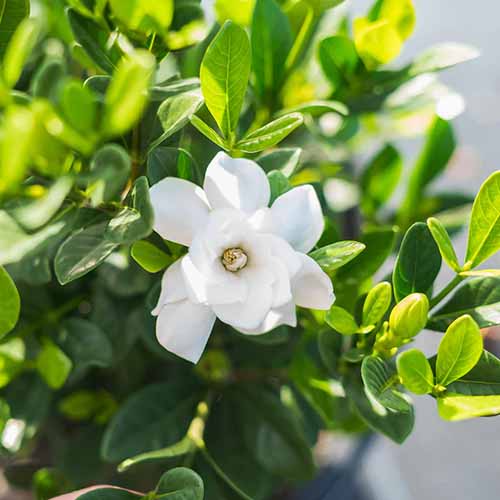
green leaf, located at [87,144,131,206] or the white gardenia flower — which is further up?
green leaf, located at [87,144,131,206]

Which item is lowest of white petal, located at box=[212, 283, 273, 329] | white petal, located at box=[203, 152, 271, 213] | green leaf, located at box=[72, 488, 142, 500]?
green leaf, located at box=[72, 488, 142, 500]

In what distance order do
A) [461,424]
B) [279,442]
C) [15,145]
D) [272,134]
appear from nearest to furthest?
[15,145] → [272,134] → [279,442] → [461,424]

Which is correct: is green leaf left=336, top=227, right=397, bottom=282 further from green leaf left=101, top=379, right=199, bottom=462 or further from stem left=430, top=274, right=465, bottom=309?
green leaf left=101, top=379, right=199, bottom=462

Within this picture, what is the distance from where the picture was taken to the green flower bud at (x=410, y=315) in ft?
1.08

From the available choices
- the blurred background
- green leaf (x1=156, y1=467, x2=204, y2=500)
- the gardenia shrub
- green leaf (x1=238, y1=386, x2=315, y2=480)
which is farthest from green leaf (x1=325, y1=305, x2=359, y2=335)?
the blurred background

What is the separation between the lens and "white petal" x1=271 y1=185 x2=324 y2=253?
32 cm

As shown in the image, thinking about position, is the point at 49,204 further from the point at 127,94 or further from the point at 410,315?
the point at 410,315

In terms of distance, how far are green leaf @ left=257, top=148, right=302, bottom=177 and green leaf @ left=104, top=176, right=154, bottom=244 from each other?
10 cm

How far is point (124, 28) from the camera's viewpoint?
1.16 ft

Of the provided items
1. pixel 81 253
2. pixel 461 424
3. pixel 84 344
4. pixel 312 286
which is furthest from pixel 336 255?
pixel 461 424

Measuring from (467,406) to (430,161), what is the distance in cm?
30

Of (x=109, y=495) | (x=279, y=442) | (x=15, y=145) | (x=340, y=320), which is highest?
(x=15, y=145)

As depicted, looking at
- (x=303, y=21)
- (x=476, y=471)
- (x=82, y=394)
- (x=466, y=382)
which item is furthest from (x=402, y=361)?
(x=476, y=471)

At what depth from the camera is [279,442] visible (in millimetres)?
542
